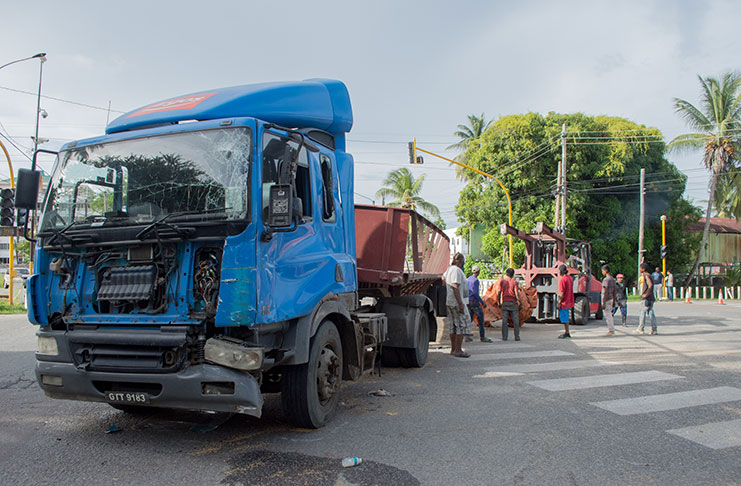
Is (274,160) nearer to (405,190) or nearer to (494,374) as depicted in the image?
(494,374)

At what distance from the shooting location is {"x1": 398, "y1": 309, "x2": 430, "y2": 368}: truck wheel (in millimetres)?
8422

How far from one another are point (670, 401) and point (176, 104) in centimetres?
623

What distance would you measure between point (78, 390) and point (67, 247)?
1189 mm

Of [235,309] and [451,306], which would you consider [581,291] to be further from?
[235,309]

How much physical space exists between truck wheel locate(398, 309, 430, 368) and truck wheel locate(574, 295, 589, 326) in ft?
28.4

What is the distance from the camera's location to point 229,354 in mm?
4176

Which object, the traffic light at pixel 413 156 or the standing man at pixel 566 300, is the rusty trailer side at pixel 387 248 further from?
the traffic light at pixel 413 156

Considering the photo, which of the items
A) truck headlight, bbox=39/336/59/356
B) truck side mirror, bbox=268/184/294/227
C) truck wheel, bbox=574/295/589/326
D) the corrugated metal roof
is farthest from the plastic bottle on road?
the corrugated metal roof

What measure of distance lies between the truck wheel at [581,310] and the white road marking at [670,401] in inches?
355

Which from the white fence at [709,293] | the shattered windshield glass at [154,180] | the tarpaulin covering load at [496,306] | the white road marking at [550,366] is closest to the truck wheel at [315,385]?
the shattered windshield glass at [154,180]

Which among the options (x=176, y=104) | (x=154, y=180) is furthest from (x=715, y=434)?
(x=176, y=104)

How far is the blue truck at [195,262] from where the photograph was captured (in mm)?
4258

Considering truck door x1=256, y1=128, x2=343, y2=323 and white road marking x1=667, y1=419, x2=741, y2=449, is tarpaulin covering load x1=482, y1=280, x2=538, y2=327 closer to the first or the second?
white road marking x1=667, y1=419, x2=741, y2=449

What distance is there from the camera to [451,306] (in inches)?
377
